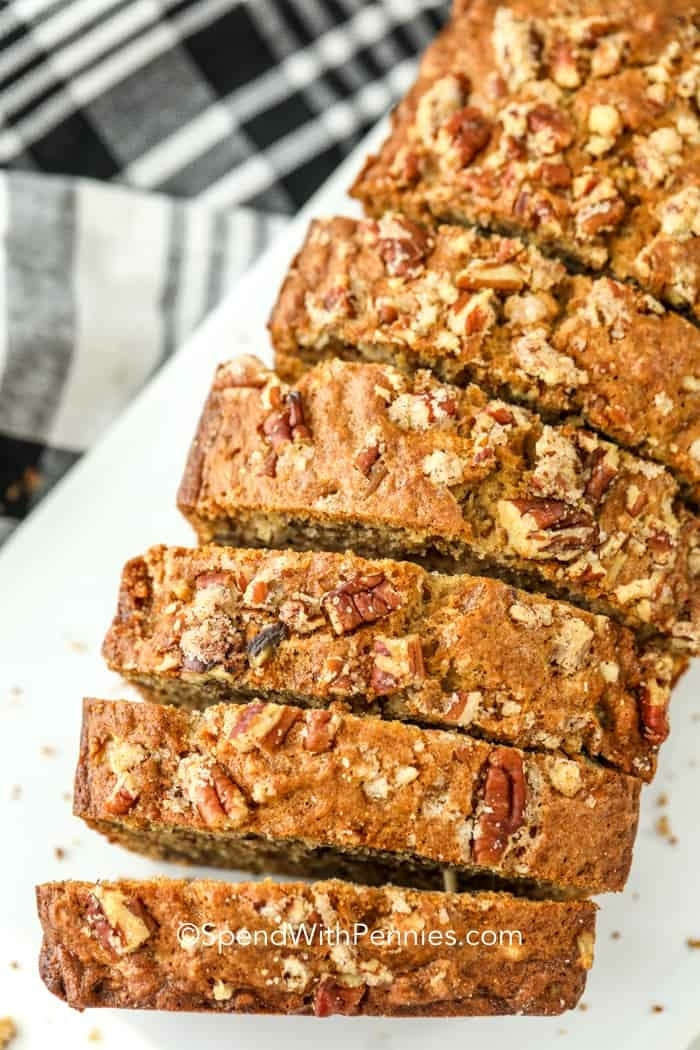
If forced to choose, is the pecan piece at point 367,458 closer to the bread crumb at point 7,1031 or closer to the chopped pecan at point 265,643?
the chopped pecan at point 265,643

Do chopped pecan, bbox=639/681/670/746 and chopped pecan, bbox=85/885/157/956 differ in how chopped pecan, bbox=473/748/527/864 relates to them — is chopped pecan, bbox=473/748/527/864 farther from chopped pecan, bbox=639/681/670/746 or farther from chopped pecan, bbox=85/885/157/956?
chopped pecan, bbox=85/885/157/956

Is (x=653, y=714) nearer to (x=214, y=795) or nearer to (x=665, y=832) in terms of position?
(x=665, y=832)

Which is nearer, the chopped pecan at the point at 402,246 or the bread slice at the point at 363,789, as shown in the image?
the bread slice at the point at 363,789

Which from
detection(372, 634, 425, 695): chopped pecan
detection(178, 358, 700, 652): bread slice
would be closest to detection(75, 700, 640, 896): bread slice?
detection(372, 634, 425, 695): chopped pecan

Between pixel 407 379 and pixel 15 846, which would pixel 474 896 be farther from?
pixel 15 846

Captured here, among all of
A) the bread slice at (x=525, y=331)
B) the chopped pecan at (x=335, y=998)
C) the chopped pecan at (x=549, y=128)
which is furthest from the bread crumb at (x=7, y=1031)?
the chopped pecan at (x=549, y=128)

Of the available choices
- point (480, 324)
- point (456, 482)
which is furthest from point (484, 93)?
point (456, 482)
